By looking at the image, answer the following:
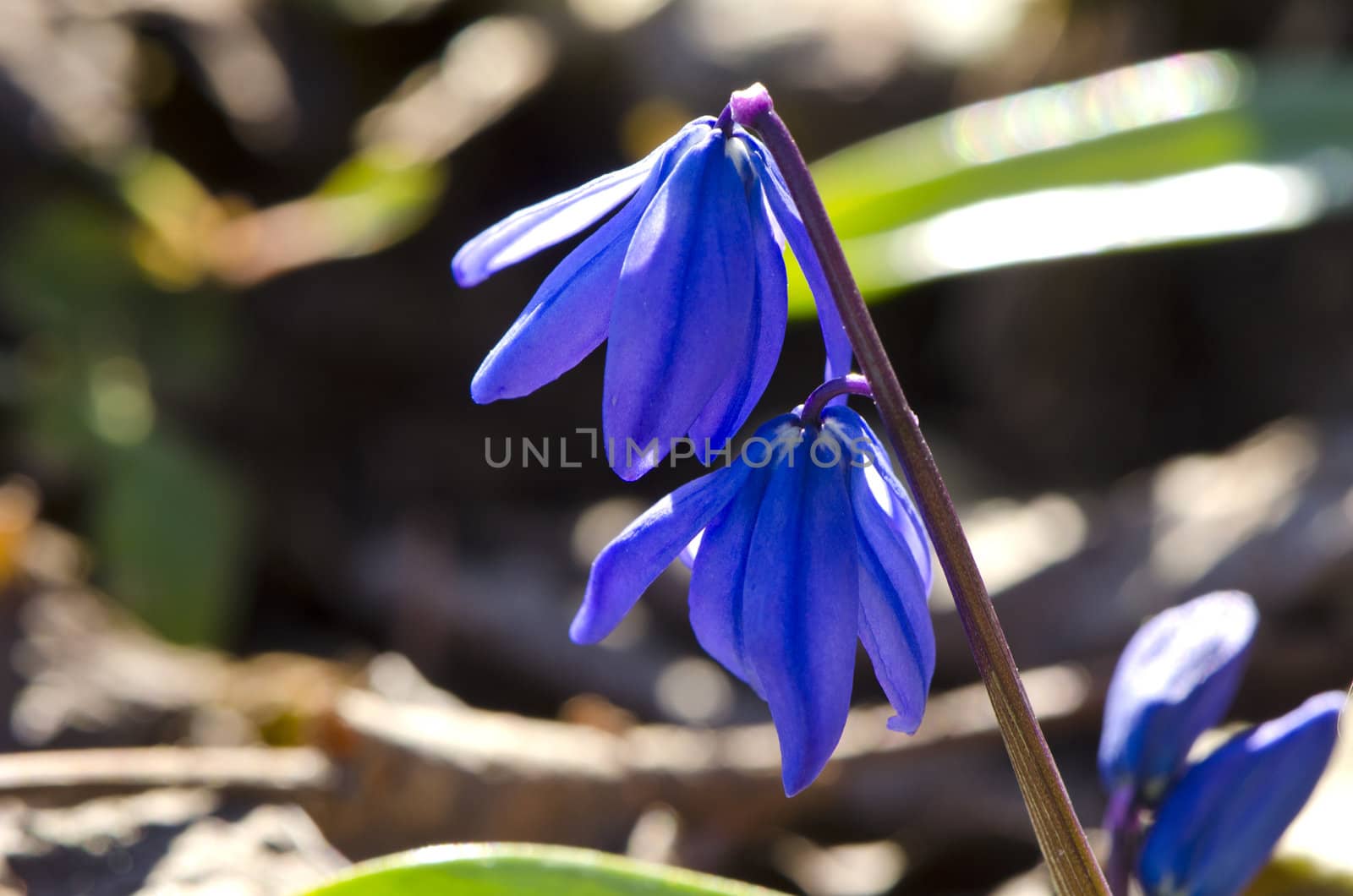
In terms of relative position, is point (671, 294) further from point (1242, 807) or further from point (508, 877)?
point (1242, 807)

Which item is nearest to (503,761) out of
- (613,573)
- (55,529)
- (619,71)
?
(613,573)

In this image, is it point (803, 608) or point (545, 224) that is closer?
point (803, 608)

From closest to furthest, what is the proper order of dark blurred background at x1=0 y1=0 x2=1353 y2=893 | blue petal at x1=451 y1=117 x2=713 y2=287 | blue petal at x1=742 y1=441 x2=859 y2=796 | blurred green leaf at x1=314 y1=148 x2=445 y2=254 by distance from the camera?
blue petal at x1=742 y1=441 x2=859 y2=796, blue petal at x1=451 y1=117 x2=713 y2=287, dark blurred background at x1=0 y1=0 x2=1353 y2=893, blurred green leaf at x1=314 y1=148 x2=445 y2=254

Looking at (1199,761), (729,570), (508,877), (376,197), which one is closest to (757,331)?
(729,570)

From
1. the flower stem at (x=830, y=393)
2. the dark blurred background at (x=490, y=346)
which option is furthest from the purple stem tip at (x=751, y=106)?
the dark blurred background at (x=490, y=346)

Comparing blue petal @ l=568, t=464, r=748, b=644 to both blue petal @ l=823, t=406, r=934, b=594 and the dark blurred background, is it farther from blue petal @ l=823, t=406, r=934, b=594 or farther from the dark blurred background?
the dark blurred background

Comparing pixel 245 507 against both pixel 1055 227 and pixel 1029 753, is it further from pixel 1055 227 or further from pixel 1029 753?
pixel 1029 753

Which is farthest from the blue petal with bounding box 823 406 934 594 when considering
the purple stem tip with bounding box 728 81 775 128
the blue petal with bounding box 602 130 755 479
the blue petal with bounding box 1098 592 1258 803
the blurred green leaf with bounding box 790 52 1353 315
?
the blurred green leaf with bounding box 790 52 1353 315
